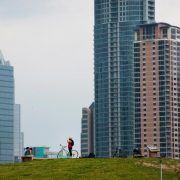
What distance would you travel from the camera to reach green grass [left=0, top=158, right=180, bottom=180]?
71.2 metres

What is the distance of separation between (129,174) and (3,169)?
10932mm

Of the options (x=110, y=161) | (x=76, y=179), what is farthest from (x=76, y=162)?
(x=76, y=179)

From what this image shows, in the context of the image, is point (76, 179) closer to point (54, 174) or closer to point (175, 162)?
point (54, 174)

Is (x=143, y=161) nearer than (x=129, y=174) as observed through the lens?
No

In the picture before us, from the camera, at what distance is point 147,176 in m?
71.2

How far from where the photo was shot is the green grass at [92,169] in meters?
71.2

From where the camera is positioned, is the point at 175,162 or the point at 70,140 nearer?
the point at 175,162

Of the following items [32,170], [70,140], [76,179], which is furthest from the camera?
[70,140]

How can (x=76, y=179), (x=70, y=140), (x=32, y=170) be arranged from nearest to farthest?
1. (x=76, y=179)
2. (x=32, y=170)
3. (x=70, y=140)

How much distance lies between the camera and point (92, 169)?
242 ft

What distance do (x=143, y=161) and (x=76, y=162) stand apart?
5.49m

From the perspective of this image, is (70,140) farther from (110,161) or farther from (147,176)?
(147,176)

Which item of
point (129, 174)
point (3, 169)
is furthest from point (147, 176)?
point (3, 169)

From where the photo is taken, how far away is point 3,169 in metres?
76.4
